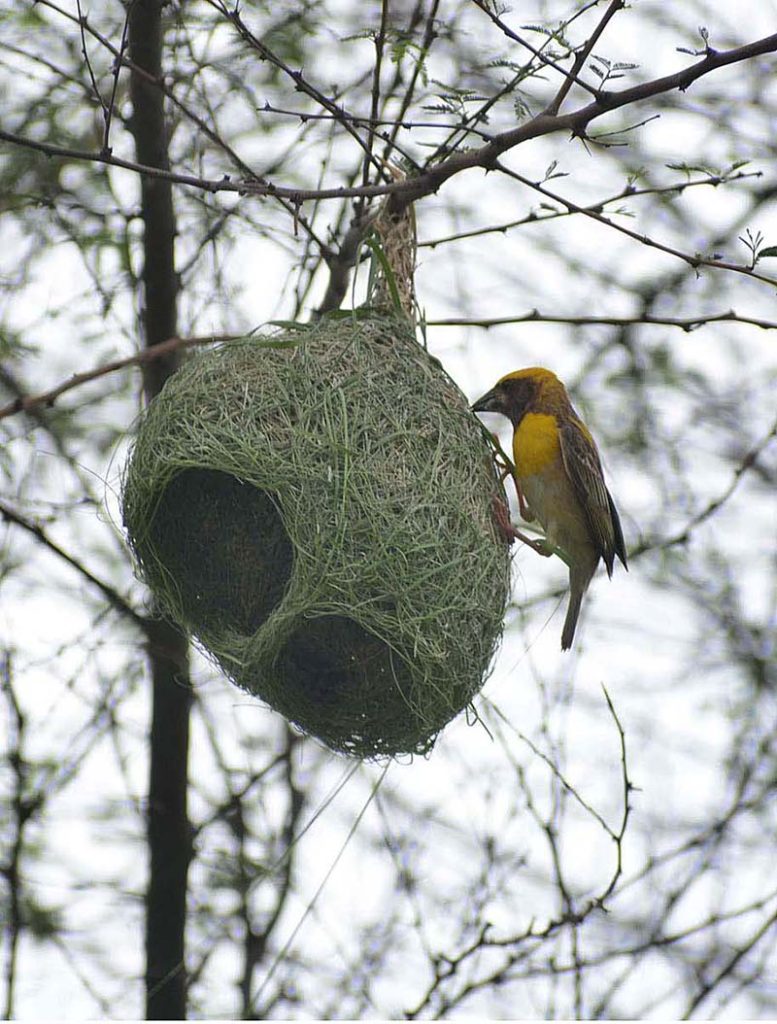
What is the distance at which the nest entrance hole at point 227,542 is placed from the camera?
284 cm

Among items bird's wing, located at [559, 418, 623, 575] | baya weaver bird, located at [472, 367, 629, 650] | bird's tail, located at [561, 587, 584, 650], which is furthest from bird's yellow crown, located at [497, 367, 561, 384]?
bird's tail, located at [561, 587, 584, 650]

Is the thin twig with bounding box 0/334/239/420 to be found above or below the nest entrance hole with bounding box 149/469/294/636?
above

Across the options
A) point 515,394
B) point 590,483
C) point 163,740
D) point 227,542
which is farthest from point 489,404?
point 163,740

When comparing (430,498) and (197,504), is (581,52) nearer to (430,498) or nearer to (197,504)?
(430,498)

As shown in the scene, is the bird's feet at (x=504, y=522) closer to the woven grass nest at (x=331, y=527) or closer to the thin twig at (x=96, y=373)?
the woven grass nest at (x=331, y=527)

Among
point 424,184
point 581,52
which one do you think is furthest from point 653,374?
point 581,52

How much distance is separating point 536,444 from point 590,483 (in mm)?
178

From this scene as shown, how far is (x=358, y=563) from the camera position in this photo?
2.54 metres

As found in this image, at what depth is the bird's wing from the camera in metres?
3.31

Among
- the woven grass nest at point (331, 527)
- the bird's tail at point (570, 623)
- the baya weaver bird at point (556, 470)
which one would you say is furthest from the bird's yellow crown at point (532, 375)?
the bird's tail at point (570, 623)

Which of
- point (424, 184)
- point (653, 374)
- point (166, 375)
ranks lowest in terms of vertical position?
point (424, 184)

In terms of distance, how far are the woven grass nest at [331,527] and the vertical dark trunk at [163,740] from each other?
2.28 ft

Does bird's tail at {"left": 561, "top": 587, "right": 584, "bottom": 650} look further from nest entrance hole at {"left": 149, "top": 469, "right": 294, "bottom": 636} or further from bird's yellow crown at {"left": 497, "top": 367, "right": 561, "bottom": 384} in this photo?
nest entrance hole at {"left": 149, "top": 469, "right": 294, "bottom": 636}

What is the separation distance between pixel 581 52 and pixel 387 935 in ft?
9.65
